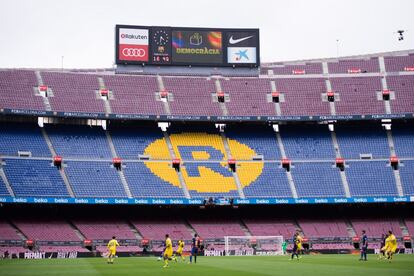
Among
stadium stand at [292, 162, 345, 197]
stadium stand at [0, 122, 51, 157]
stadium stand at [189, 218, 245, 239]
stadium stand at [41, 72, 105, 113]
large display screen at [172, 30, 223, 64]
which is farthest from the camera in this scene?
large display screen at [172, 30, 223, 64]

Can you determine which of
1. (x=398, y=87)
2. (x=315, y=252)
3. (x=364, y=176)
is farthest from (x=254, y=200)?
(x=398, y=87)

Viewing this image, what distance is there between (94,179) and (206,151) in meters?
14.2

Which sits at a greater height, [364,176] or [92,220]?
[364,176]

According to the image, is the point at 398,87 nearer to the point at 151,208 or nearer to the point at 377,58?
the point at 377,58

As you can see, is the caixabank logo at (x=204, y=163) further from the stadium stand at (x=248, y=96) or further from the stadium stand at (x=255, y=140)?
the stadium stand at (x=248, y=96)

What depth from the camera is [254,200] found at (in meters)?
69.7

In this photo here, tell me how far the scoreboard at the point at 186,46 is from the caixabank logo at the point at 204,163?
34.0 ft

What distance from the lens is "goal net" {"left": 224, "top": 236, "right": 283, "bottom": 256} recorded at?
211ft

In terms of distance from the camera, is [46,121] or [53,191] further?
[46,121]

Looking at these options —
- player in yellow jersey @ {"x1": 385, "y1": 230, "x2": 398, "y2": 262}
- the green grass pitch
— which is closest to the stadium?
player in yellow jersey @ {"x1": 385, "y1": 230, "x2": 398, "y2": 262}

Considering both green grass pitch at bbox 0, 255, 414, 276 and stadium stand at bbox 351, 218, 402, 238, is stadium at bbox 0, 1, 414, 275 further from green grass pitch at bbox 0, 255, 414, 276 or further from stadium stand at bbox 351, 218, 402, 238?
green grass pitch at bbox 0, 255, 414, 276

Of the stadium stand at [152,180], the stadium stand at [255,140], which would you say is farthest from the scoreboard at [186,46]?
the stadium stand at [152,180]

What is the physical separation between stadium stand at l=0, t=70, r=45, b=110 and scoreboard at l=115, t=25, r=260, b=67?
11.4m

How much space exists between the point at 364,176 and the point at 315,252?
12.9m
